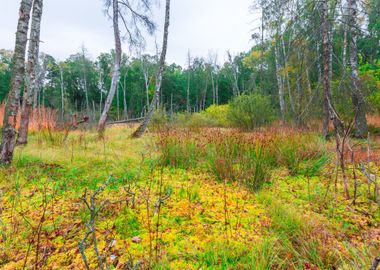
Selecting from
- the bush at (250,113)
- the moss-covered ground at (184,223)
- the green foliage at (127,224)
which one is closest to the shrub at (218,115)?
the bush at (250,113)

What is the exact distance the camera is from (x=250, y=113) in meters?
9.38

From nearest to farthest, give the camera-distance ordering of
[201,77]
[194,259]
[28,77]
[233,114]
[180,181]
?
[194,259]
[180,181]
[28,77]
[233,114]
[201,77]

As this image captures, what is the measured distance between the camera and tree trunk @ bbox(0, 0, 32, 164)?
285 cm

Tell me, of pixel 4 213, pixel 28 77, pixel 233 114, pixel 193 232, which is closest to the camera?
pixel 193 232

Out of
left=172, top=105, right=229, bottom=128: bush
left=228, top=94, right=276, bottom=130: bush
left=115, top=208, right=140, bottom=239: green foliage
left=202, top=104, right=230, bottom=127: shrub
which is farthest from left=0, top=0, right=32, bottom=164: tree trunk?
left=202, top=104, right=230, bottom=127: shrub

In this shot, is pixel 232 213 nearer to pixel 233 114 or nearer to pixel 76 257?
pixel 76 257

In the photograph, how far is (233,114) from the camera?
977cm

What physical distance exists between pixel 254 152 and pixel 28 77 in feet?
16.5

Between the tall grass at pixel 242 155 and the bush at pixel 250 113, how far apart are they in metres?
5.42

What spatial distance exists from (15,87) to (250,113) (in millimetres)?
8305

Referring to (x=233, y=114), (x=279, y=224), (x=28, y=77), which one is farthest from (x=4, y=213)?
(x=233, y=114)

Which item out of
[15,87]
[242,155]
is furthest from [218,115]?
[15,87]

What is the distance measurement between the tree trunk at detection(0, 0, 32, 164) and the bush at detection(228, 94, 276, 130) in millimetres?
7936

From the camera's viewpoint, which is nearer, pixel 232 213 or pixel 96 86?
pixel 232 213
